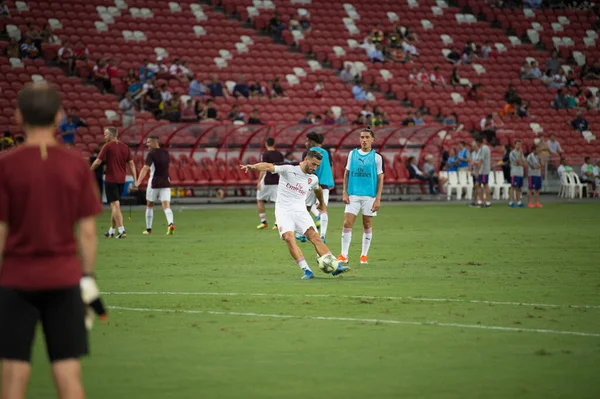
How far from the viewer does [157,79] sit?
140ft

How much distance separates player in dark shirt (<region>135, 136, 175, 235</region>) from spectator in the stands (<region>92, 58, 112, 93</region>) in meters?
17.3

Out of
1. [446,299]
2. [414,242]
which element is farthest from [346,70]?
[446,299]

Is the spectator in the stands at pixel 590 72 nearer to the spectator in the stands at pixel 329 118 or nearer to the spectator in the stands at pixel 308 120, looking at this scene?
the spectator in the stands at pixel 329 118

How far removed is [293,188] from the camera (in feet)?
51.5

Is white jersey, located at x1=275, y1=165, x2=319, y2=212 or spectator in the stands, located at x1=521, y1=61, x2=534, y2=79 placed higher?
spectator in the stands, located at x1=521, y1=61, x2=534, y2=79

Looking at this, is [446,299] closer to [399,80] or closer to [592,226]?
[592,226]

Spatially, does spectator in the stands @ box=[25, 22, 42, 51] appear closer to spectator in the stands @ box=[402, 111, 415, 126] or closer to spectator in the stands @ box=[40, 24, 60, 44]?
spectator in the stands @ box=[40, 24, 60, 44]

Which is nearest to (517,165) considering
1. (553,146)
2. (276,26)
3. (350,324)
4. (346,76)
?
(553,146)

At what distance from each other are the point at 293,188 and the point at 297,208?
30 centimetres

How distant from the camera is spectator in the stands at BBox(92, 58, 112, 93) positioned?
41719 millimetres

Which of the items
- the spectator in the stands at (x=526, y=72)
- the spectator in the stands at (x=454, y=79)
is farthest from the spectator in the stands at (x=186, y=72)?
the spectator in the stands at (x=526, y=72)

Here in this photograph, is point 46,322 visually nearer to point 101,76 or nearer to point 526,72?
point 101,76

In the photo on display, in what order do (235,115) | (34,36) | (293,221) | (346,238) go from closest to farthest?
(293,221) → (346,238) → (235,115) → (34,36)

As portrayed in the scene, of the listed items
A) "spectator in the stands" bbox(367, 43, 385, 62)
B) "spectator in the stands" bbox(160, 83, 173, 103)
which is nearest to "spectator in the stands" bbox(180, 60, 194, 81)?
"spectator in the stands" bbox(160, 83, 173, 103)
